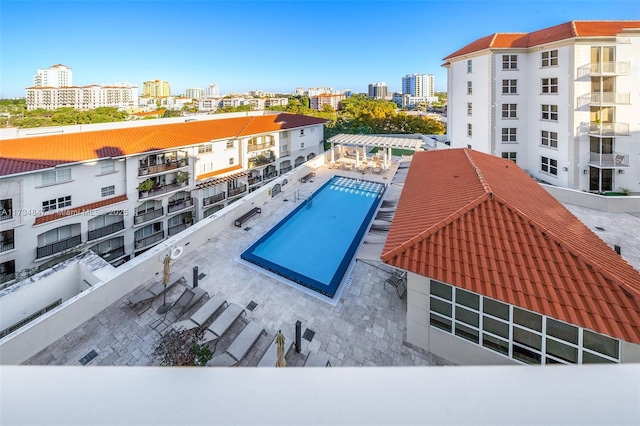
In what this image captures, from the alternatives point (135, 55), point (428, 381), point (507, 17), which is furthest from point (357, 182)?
point (428, 381)

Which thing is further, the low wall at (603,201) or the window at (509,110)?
the window at (509,110)

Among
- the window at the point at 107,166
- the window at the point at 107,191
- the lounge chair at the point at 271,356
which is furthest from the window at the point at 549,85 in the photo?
the window at the point at 107,191

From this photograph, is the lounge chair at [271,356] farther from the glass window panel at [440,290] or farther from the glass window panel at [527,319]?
the glass window panel at [527,319]

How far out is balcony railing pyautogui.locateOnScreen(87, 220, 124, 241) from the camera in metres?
13.7

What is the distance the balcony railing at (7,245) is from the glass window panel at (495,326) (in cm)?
1664

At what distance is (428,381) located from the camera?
101 cm

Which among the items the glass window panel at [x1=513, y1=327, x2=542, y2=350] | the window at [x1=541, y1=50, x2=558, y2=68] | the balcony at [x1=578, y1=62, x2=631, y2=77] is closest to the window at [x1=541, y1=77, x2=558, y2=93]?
the window at [x1=541, y1=50, x2=558, y2=68]

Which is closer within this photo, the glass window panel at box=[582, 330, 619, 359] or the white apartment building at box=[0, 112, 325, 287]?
the glass window panel at box=[582, 330, 619, 359]

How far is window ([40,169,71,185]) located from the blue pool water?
10472 millimetres

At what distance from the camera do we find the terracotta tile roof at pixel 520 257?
3.19 meters

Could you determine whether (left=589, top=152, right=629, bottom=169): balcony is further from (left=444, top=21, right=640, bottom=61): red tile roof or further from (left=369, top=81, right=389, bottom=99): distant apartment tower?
(left=369, top=81, right=389, bottom=99): distant apartment tower

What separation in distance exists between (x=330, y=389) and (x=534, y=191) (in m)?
8.38

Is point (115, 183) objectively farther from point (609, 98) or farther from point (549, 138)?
point (609, 98)

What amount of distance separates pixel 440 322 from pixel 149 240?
1631cm
